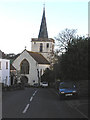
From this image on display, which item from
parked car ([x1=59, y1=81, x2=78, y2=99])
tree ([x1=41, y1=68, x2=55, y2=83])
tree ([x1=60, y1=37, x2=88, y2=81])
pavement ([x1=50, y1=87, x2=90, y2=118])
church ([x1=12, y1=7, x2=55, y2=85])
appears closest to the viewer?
pavement ([x1=50, y1=87, x2=90, y2=118])

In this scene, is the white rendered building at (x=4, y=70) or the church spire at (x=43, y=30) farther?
the church spire at (x=43, y=30)

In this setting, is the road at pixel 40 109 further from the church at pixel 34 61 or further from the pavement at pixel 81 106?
the church at pixel 34 61

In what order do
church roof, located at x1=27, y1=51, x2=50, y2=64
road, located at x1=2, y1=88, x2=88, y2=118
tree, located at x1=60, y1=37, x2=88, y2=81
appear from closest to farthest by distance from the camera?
1. road, located at x1=2, y1=88, x2=88, y2=118
2. tree, located at x1=60, y1=37, x2=88, y2=81
3. church roof, located at x1=27, y1=51, x2=50, y2=64

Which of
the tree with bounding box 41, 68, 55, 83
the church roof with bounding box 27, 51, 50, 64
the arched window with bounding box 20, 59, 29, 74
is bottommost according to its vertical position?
the tree with bounding box 41, 68, 55, 83

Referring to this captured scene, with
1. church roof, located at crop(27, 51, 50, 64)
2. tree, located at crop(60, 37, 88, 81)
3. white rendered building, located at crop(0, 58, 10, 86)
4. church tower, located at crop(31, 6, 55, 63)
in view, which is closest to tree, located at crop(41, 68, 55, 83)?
church roof, located at crop(27, 51, 50, 64)

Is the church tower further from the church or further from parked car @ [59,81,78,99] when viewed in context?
parked car @ [59,81,78,99]

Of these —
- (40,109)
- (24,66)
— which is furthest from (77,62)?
(24,66)

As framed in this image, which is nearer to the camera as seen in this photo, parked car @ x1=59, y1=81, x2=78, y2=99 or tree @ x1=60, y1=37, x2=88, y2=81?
parked car @ x1=59, y1=81, x2=78, y2=99

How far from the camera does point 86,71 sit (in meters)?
27.5

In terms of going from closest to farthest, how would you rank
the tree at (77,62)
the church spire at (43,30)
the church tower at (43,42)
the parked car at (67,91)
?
the parked car at (67,91) < the tree at (77,62) < the church spire at (43,30) < the church tower at (43,42)

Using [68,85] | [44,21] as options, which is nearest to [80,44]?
[68,85]

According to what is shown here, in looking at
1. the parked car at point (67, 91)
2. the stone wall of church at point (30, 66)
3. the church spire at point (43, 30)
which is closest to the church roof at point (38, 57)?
the stone wall of church at point (30, 66)

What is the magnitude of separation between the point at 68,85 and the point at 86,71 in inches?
130

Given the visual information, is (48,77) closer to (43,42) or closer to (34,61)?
(34,61)
